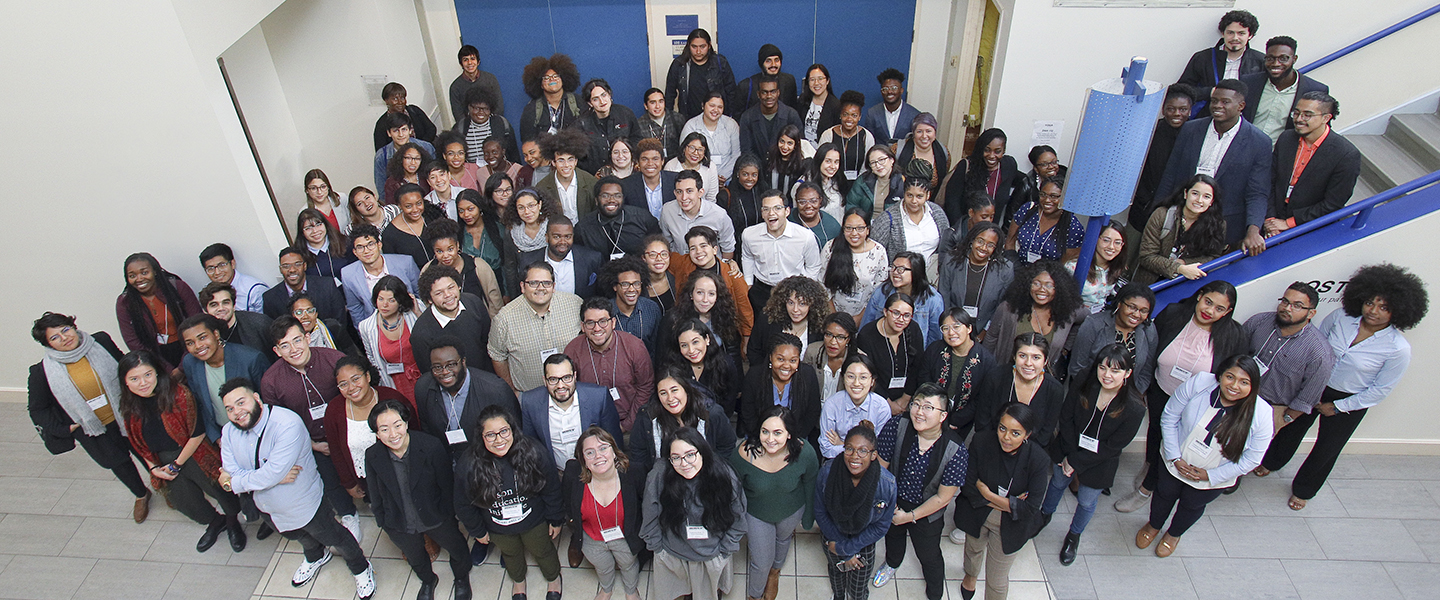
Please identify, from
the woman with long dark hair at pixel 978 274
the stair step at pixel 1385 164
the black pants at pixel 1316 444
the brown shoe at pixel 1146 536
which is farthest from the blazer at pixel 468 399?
the stair step at pixel 1385 164

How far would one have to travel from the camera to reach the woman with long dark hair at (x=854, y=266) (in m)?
4.74

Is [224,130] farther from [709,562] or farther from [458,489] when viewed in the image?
[709,562]

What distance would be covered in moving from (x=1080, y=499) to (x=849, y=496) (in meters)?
1.59

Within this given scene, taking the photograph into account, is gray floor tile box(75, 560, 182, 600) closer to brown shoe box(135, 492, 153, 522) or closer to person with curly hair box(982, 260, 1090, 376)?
brown shoe box(135, 492, 153, 522)

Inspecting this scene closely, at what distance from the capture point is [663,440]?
3.91 meters

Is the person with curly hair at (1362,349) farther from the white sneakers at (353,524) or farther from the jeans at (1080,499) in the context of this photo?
the white sneakers at (353,524)

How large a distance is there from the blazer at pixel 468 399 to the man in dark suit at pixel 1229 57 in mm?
5284

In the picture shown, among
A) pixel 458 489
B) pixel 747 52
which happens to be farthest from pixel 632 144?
pixel 458 489

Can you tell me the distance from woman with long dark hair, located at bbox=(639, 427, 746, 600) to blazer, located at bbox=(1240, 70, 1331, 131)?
4635 millimetres

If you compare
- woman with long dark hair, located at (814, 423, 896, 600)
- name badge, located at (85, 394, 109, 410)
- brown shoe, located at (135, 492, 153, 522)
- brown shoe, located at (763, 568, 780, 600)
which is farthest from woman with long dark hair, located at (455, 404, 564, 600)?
brown shoe, located at (135, 492, 153, 522)

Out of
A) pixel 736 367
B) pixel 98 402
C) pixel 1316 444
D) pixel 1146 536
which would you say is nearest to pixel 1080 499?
pixel 1146 536

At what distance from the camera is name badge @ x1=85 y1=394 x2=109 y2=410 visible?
455cm

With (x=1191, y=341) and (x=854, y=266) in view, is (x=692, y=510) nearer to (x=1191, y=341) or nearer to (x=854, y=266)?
(x=854, y=266)

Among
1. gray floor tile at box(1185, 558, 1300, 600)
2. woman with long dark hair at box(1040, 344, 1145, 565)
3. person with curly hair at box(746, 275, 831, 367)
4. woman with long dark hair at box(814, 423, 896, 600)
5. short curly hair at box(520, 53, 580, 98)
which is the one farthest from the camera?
short curly hair at box(520, 53, 580, 98)
